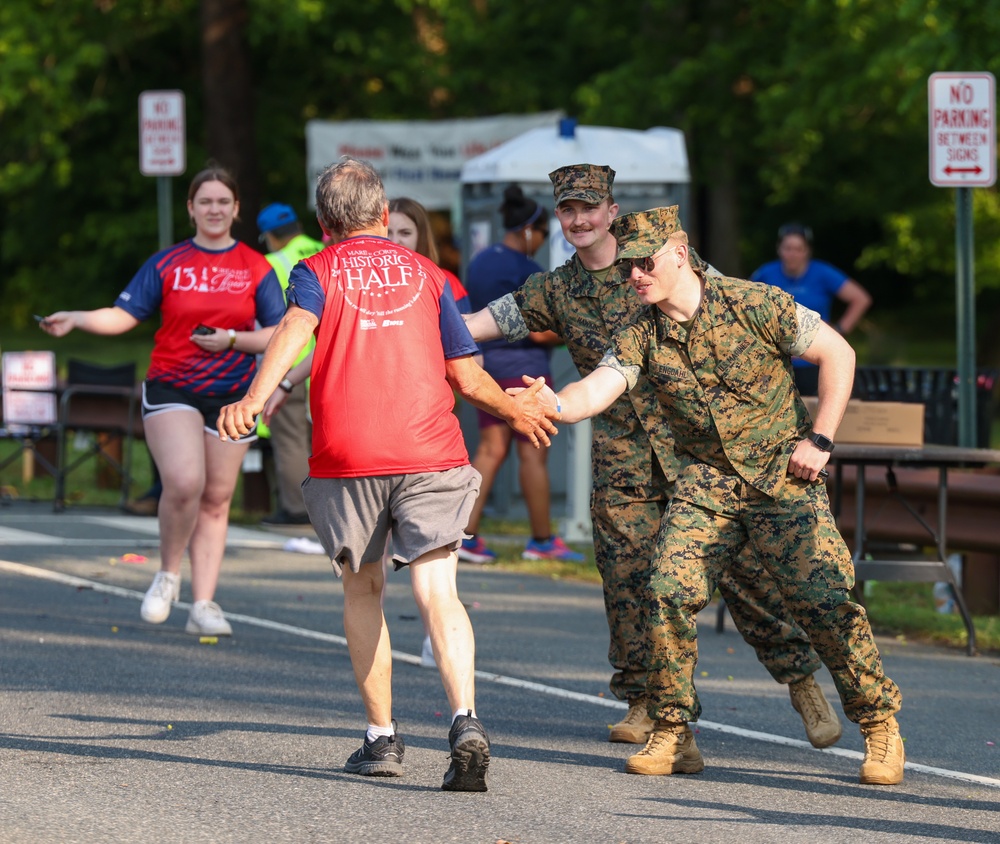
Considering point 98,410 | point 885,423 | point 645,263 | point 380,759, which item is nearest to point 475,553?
point 885,423

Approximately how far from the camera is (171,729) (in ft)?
21.2

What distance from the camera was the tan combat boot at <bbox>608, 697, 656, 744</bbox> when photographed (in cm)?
640

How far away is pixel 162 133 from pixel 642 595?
886cm

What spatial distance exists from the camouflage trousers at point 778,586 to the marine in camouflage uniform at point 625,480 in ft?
1.28

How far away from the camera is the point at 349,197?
219 inches

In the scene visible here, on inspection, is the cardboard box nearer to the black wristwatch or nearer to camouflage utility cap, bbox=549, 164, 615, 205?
camouflage utility cap, bbox=549, 164, 615, 205

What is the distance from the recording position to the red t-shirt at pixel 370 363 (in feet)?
17.8

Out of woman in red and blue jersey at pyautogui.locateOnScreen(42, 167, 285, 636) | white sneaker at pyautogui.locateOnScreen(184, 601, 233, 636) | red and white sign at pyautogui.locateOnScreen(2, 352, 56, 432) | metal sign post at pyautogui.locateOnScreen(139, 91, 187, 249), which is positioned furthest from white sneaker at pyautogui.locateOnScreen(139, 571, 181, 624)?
red and white sign at pyautogui.locateOnScreen(2, 352, 56, 432)

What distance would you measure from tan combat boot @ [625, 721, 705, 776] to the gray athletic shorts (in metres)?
0.99

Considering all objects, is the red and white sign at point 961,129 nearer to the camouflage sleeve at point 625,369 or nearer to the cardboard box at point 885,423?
the cardboard box at point 885,423

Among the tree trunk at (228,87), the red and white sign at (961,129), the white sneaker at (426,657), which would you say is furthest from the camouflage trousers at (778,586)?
the tree trunk at (228,87)

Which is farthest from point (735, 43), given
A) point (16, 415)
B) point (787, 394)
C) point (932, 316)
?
point (932, 316)

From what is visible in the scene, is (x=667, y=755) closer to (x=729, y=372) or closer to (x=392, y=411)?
(x=729, y=372)

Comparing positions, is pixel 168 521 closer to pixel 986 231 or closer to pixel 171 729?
pixel 171 729
